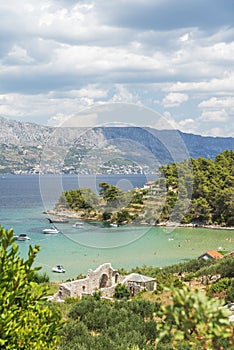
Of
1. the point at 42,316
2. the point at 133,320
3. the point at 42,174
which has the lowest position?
the point at 133,320

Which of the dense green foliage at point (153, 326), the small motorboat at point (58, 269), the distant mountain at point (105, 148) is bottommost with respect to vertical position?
the small motorboat at point (58, 269)

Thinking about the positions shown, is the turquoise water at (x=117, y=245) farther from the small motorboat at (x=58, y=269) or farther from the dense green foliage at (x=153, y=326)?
the dense green foliage at (x=153, y=326)

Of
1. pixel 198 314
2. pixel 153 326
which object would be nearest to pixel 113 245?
pixel 153 326

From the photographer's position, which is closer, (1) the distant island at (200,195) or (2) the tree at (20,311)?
(2) the tree at (20,311)

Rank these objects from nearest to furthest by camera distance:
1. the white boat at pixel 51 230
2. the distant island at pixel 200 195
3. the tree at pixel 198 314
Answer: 1. the tree at pixel 198 314
2. the distant island at pixel 200 195
3. the white boat at pixel 51 230

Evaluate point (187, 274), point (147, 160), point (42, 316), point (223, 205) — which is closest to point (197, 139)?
point (223, 205)

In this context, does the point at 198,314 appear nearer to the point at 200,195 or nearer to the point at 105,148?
the point at 105,148

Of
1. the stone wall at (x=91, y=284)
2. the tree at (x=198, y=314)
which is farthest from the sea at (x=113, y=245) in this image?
the tree at (x=198, y=314)

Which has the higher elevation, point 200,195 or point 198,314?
point 198,314

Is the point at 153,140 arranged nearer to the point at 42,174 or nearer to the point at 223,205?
the point at 42,174
